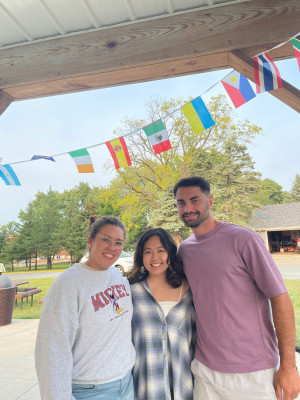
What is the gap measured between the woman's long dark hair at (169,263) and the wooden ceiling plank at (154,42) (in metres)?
1.13

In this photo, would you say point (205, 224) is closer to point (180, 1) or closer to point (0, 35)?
point (180, 1)

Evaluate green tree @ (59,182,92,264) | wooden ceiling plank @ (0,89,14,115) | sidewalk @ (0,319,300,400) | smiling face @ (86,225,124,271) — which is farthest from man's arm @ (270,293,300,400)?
green tree @ (59,182,92,264)

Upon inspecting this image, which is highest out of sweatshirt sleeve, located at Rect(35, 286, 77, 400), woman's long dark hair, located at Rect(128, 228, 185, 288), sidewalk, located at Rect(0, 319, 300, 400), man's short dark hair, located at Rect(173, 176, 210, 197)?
man's short dark hair, located at Rect(173, 176, 210, 197)

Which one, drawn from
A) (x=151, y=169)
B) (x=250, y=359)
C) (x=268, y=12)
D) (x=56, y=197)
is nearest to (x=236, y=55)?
(x=268, y=12)

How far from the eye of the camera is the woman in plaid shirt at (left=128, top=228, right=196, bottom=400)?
1390mm

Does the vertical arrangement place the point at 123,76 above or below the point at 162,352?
above

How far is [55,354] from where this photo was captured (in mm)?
1044

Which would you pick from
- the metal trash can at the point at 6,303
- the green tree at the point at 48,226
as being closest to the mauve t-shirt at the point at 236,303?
the metal trash can at the point at 6,303

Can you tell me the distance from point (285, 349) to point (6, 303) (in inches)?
190

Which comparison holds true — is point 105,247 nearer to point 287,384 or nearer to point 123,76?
point 287,384

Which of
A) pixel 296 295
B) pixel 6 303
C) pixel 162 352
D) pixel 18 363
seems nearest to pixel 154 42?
pixel 162 352

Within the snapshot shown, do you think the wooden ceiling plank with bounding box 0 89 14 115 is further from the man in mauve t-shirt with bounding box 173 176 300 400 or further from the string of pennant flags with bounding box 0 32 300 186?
the man in mauve t-shirt with bounding box 173 176 300 400

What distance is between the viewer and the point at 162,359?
1407 millimetres

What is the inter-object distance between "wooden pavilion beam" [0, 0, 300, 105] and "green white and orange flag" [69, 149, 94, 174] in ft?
2.51
